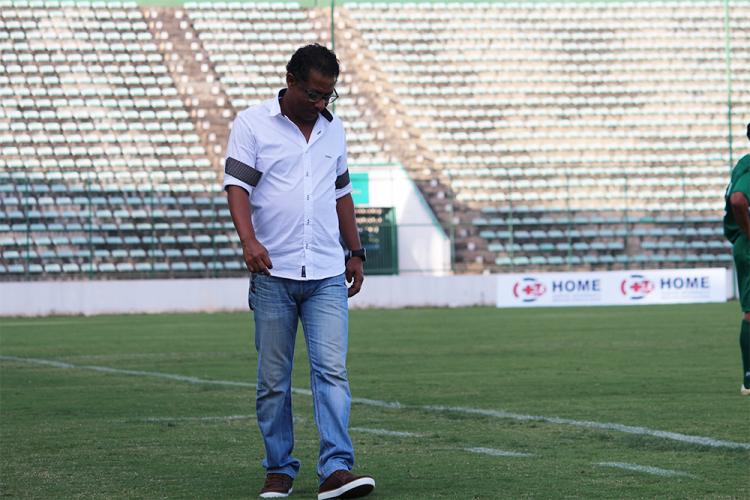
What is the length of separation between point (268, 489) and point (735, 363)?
801cm

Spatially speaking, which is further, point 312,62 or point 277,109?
point 277,109

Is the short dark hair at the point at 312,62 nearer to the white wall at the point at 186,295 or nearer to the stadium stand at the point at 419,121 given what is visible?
the white wall at the point at 186,295

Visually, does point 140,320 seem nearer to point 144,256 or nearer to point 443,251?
point 144,256

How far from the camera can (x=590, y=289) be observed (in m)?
29.4

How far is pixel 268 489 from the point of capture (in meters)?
5.50

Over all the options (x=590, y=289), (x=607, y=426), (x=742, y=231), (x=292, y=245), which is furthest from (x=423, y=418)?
(x=590, y=289)

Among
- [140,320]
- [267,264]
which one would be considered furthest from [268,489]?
[140,320]

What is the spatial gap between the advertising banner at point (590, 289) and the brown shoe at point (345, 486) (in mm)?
24075

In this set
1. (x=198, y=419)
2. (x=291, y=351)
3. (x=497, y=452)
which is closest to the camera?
(x=291, y=351)

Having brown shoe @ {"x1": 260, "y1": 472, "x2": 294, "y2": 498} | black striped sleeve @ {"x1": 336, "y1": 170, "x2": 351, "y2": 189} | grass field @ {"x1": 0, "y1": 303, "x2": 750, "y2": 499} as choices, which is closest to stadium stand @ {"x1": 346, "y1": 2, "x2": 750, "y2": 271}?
grass field @ {"x1": 0, "y1": 303, "x2": 750, "y2": 499}

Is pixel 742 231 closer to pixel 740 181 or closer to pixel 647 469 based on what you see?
pixel 740 181

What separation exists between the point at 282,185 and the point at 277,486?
1.17 m

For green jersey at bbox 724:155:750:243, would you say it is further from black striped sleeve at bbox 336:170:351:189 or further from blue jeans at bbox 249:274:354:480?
blue jeans at bbox 249:274:354:480

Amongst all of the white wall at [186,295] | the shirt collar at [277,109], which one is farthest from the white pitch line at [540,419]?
the white wall at [186,295]
